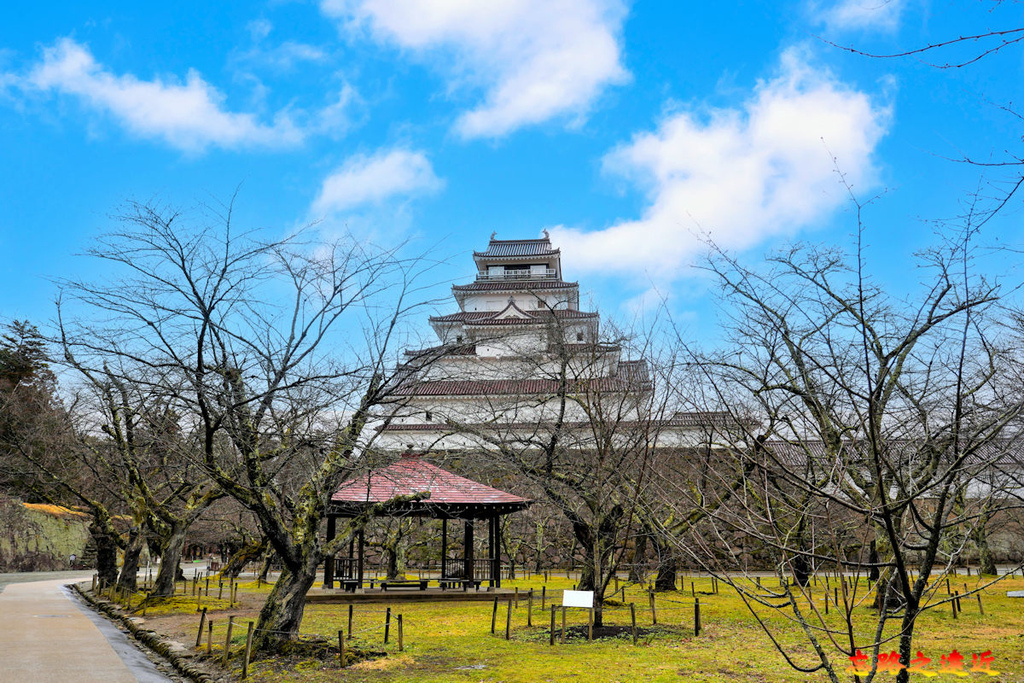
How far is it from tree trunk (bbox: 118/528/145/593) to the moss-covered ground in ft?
7.54

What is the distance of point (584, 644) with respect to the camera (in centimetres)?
1138

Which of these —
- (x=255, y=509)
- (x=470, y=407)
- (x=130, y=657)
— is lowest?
(x=130, y=657)

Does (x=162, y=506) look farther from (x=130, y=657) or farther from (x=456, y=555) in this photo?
(x=456, y=555)

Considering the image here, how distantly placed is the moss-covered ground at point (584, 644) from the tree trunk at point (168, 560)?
0.72m

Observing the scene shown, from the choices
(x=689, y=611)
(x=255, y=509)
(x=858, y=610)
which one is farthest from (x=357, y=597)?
(x=858, y=610)

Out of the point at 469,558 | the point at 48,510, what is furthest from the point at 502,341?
the point at 48,510

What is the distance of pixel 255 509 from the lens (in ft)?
30.9

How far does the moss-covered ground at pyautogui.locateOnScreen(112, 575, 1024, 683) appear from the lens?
9.09 metres

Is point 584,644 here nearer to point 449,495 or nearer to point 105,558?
point 449,495

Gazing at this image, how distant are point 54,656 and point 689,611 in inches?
465

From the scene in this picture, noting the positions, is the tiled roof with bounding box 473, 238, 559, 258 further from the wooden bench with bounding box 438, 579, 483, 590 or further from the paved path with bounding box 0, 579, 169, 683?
the paved path with bounding box 0, 579, 169, 683

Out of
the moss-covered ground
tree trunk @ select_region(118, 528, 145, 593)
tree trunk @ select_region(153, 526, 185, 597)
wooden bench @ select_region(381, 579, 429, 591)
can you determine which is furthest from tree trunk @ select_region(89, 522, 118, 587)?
wooden bench @ select_region(381, 579, 429, 591)

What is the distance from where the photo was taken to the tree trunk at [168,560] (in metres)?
17.7

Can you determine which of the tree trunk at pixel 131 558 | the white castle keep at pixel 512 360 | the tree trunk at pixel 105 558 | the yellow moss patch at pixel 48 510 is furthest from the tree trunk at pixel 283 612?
the yellow moss patch at pixel 48 510
